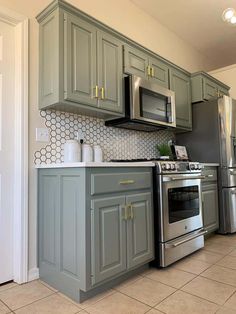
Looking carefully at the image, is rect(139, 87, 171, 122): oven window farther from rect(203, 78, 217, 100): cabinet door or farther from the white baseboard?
the white baseboard

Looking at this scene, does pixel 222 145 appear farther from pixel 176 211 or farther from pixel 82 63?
pixel 82 63

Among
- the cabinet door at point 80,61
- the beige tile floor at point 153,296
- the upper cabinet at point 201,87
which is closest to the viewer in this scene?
the beige tile floor at point 153,296

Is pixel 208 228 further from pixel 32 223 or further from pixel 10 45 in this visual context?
pixel 10 45

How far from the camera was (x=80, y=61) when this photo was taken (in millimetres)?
2072

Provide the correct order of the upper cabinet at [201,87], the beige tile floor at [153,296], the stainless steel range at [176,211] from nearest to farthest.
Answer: the beige tile floor at [153,296]
the stainless steel range at [176,211]
the upper cabinet at [201,87]

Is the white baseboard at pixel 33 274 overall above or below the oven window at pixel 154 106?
below

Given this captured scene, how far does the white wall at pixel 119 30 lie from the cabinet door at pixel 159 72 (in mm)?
496

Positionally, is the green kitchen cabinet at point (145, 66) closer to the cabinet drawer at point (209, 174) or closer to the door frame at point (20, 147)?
the door frame at point (20, 147)

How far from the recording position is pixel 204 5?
10.5 ft

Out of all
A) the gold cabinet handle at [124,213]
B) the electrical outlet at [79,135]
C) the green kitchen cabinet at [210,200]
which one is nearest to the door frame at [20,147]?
the electrical outlet at [79,135]

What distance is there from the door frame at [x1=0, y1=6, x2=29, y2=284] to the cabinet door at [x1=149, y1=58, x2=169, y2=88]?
4.66 feet

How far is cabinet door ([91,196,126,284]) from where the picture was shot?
5.38 ft

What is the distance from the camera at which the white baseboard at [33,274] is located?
6.41 ft

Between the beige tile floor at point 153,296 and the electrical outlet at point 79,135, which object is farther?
the electrical outlet at point 79,135
